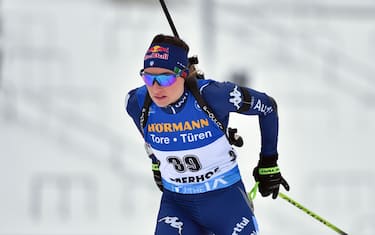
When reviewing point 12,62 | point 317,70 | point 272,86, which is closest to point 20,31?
point 12,62

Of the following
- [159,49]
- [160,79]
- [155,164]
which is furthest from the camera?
[155,164]

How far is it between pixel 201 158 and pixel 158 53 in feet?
2.06

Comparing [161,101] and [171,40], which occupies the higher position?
[171,40]

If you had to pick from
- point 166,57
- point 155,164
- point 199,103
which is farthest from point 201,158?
point 166,57

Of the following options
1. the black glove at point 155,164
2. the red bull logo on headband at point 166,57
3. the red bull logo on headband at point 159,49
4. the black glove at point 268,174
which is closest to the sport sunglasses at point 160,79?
the red bull logo on headband at point 166,57

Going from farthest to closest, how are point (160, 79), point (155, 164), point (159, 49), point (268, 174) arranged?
point (155, 164)
point (268, 174)
point (159, 49)
point (160, 79)

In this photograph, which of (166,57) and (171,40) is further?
(171,40)

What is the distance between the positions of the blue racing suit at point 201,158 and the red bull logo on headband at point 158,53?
0.78ft

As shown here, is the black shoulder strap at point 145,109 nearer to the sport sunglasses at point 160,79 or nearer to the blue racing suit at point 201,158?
the blue racing suit at point 201,158

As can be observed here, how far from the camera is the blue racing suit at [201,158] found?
4.63 meters

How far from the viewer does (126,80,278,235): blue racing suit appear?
4633 millimetres

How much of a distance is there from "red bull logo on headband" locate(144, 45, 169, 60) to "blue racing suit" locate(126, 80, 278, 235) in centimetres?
24

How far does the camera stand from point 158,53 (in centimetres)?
460

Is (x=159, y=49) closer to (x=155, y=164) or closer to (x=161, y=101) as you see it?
(x=161, y=101)
